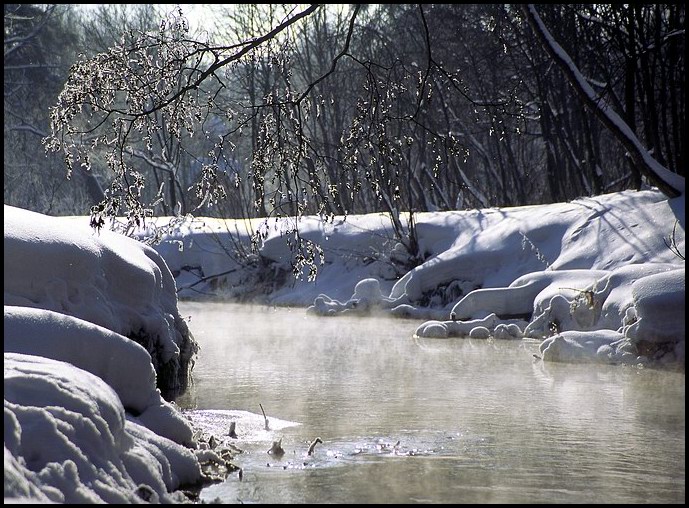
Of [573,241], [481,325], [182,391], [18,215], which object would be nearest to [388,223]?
[573,241]

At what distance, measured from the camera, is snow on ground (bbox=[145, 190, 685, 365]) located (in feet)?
34.3

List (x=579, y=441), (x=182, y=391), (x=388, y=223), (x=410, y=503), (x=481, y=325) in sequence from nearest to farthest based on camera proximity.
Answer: (x=410, y=503), (x=579, y=441), (x=182, y=391), (x=481, y=325), (x=388, y=223)

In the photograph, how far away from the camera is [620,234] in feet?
46.8

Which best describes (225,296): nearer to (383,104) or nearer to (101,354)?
(383,104)

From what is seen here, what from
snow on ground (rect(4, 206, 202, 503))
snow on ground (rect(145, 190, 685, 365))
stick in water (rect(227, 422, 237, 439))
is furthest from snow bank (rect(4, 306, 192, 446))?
snow on ground (rect(145, 190, 685, 365))

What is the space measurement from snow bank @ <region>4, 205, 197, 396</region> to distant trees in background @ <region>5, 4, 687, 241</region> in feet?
1.55

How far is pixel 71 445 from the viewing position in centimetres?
421

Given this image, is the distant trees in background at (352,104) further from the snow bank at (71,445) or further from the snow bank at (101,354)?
the snow bank at (71,445)

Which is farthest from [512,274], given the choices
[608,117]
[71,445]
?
[71,445]

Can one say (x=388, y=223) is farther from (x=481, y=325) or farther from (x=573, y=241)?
(x=481, y=325)

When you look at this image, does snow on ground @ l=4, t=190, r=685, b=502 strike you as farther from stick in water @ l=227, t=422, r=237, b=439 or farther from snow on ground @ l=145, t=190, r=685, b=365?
stick in water @ l=227, t=422, r=237, b=439

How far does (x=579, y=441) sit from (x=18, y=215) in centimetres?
402

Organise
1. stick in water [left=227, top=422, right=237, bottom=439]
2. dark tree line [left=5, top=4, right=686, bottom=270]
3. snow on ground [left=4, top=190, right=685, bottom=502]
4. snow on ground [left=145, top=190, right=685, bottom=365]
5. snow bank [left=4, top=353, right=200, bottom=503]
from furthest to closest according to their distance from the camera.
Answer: snow on ground [left=145, top=190, right=685, bottom=365] → dark tree line [left=5, top=4, right=686, bottom=270] → stick in water [left=227, top=422, right=237, bottom=439] → snow on ground [left=4, top=190, right=685, bottom=502] → snow bank [left=4, top=353, right=200, bottom=503]

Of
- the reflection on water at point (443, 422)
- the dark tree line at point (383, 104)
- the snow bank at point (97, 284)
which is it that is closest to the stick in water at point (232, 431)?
the reflection on water at point (443, 422)
